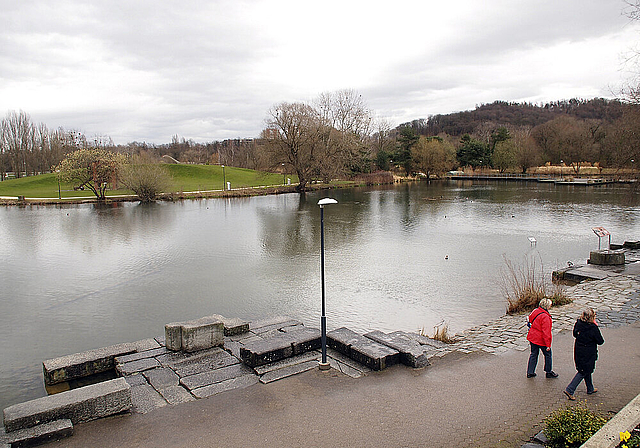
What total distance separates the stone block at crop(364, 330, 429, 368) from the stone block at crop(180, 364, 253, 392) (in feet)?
8.32

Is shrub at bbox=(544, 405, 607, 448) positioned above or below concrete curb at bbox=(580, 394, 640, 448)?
below

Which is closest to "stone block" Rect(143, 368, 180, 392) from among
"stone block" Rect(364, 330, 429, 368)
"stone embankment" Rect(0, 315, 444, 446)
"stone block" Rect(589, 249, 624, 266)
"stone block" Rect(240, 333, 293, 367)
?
"stone embankment" Rect(0, 315, 444, 446)

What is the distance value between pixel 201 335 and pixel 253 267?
8.49 meters

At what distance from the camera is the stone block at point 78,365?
25.3ft

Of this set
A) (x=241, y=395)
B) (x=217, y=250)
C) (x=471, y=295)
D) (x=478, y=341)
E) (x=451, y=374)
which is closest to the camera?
(x=241, y=395)

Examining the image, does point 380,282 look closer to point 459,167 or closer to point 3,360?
point 3,360

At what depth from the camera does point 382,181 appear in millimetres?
66688

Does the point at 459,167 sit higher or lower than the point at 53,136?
lower

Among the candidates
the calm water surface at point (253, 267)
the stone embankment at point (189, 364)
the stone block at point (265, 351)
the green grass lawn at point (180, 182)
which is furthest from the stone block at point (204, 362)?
the green grass lawn at point (180, 182)

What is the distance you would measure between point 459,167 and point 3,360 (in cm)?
8383

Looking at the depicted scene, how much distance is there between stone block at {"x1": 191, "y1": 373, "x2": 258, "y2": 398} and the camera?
22.6 feet

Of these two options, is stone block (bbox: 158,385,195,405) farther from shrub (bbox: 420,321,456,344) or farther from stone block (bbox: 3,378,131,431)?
shrub (bbox: 420,321,456,344)

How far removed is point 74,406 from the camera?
5902mm

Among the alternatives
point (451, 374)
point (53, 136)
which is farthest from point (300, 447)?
point (53, 136)
